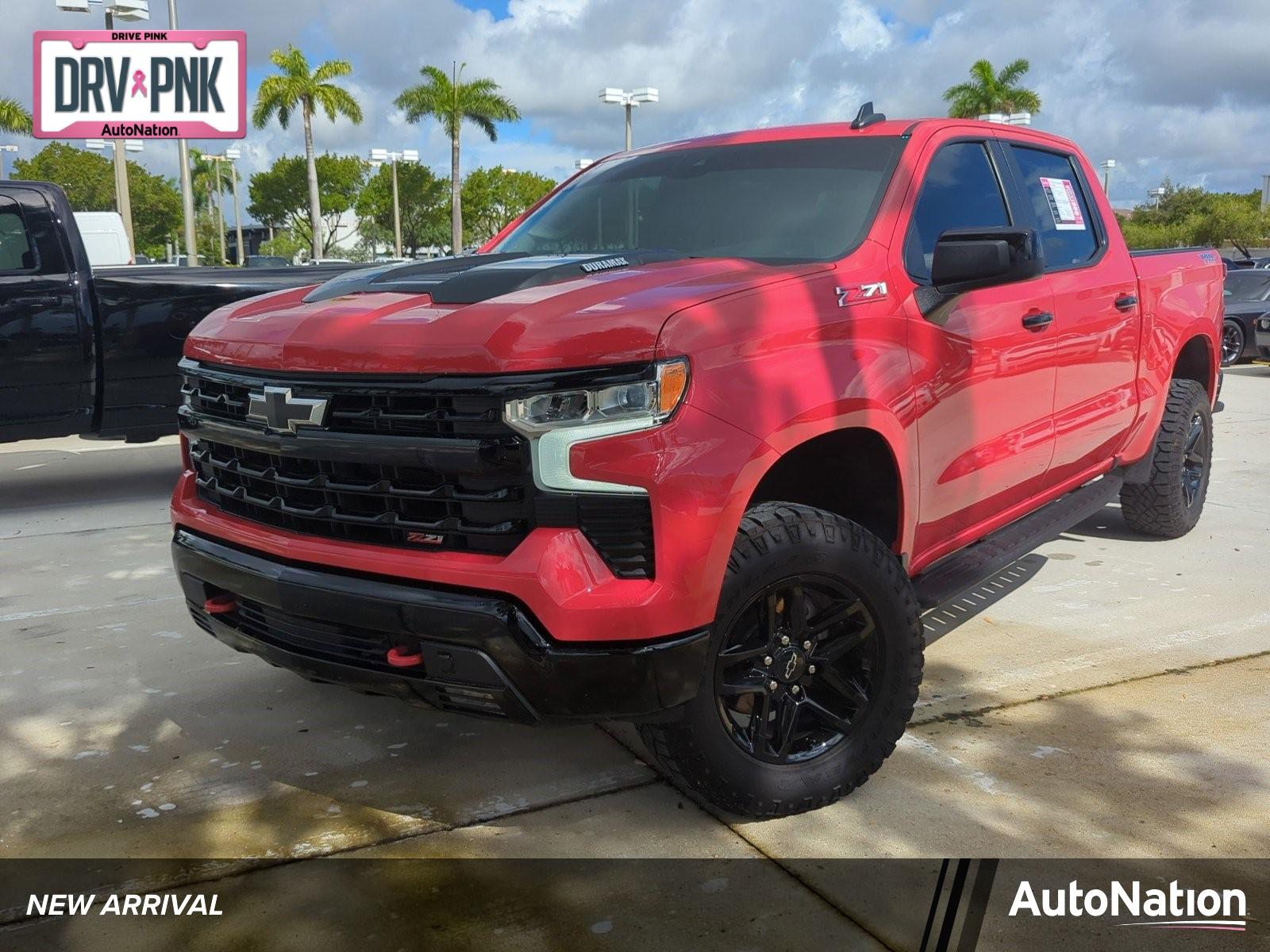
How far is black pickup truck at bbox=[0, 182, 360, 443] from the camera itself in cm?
693

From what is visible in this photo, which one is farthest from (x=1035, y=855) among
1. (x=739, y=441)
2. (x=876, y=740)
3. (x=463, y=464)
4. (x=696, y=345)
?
(x=463, y=464)

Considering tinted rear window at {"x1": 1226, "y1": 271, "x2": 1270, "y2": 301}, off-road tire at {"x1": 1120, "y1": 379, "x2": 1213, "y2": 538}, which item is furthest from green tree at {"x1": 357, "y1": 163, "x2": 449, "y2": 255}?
off-road tire at {"x1": 1120, "y1": 379, "x2": 1213, "y2": 538}

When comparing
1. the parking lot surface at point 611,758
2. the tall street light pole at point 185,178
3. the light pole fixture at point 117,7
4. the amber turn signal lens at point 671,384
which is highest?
the light pole fixture at point 117,7

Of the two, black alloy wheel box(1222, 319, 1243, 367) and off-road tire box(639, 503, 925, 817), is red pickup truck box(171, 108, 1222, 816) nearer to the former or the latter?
off-road tire box(639, 503, 925, 817)

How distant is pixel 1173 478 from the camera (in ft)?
19.5

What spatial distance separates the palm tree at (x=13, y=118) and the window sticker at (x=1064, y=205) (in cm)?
5078

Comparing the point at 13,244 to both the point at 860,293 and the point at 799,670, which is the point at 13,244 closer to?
the point at 860,293

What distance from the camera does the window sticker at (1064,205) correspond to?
4.72m

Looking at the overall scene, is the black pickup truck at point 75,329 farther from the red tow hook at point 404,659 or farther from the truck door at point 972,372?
the red tow hook at point 404,659

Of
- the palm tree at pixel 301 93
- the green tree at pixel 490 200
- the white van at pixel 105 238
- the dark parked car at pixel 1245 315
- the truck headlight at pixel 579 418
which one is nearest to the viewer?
the truck headlight at pixel 579 418

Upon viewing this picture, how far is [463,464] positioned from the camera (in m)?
2.69

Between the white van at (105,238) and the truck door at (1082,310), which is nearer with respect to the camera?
the truck door at (1082,310)

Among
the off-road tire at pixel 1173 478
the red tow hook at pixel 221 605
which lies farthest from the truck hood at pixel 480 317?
the off-road tire at pixel 1173 478

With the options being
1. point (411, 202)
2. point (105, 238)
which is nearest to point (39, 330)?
point (105, 238)
